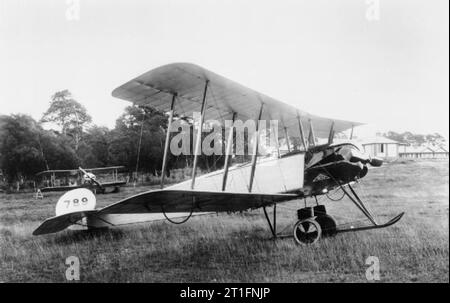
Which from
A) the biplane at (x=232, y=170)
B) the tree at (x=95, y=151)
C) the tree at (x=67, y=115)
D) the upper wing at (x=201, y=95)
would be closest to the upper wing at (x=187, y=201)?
the biplane at (x=232, y=170)

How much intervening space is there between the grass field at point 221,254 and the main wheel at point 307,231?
15 centimetres

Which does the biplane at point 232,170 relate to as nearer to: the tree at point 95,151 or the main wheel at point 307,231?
the main wheel at point 307,231

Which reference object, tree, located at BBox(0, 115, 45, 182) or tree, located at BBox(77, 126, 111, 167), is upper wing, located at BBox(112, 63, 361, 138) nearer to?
tree, located at BBox(0, 115, 45, 182)

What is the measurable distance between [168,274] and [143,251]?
1.42 m

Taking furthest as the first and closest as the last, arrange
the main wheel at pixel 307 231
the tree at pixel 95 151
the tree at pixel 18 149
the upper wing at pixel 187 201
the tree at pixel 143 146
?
1. the tree at pixel 95 151
2. the tree at pixel 143 146
3. the tree at pixel 18 149
4. the main wheel at pixel 307 231
5. the upper wing at pixel 187 201

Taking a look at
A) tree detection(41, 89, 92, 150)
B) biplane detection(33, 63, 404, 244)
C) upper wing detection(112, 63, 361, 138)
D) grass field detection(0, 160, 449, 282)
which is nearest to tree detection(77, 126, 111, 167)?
tree detection(41, 89, 92, 150)

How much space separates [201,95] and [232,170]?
1535 mm

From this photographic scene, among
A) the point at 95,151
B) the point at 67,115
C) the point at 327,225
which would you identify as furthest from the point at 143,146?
the point at 327,225

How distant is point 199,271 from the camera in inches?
195

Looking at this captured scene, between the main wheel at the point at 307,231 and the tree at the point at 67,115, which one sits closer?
the main wheel at the point at 307,231

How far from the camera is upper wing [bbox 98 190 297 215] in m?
4.12

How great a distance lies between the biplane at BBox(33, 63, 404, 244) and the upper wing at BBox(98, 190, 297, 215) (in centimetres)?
1

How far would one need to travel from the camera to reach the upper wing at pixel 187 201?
13.5 feet

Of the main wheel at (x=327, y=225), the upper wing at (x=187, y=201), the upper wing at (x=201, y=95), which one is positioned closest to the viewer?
the upper wing at (x=187, y=201)
